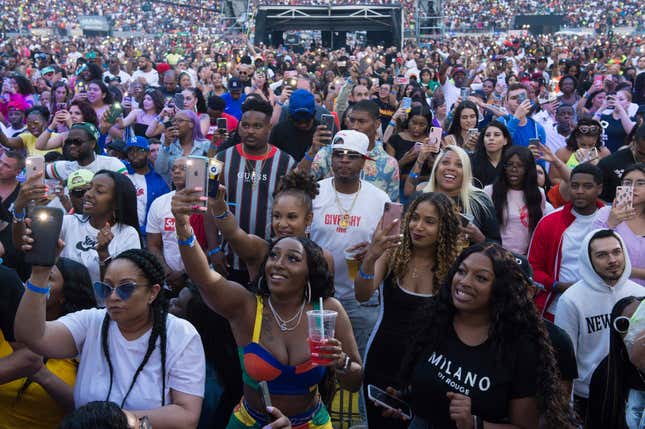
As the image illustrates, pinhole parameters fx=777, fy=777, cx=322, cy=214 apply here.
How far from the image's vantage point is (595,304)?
3.96 meters

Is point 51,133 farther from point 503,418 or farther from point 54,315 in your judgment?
point 503,418

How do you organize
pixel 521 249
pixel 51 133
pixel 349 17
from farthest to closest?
pixel 349 17
pixel 51 133
pixel 521 249

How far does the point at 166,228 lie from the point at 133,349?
2210 mm

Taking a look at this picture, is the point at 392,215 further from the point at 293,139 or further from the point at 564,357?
the point at 293,139

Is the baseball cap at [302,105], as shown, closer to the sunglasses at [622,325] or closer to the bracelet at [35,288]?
the sunglasses at [622,325]

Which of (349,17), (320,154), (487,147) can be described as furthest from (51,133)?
(349,17)

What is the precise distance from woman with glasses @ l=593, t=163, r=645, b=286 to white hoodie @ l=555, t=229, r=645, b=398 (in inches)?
24.1

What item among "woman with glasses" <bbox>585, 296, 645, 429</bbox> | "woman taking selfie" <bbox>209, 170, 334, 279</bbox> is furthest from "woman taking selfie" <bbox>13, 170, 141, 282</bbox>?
"woman with glasses" <bbox>585, 296, 645, 429</bbox>

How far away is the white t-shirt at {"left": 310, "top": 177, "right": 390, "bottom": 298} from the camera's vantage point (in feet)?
14.9

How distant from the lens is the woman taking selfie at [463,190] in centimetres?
478

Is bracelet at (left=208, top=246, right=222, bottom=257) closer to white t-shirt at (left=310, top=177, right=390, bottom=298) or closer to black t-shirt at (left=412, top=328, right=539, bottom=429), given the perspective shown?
white t-shirt at (left=310, top=177, right=390, bottom=298)

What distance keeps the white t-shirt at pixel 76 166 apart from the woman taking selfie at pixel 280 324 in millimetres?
3052

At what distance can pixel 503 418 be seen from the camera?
2869mm

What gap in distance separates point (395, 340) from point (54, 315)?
162cm
